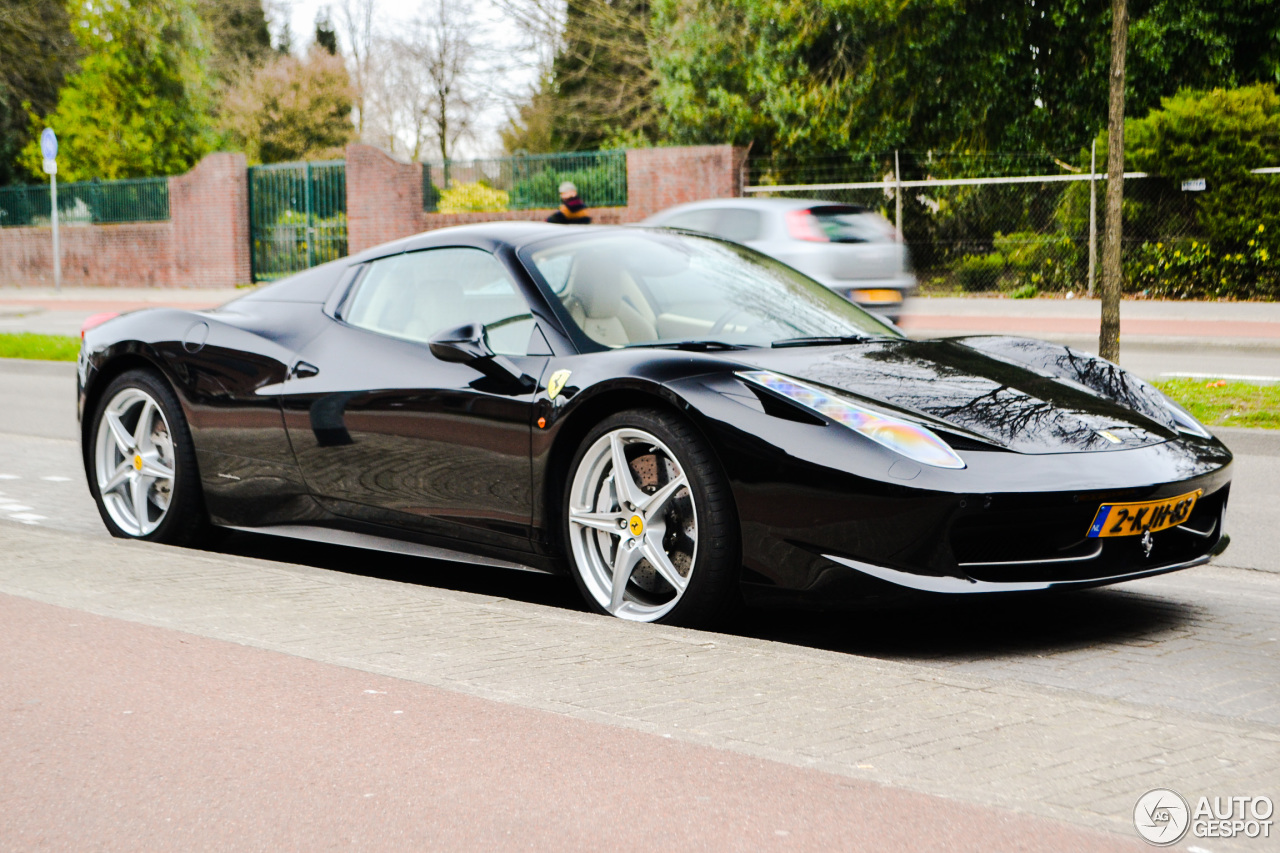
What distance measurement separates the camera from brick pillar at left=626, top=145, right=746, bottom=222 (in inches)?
1008

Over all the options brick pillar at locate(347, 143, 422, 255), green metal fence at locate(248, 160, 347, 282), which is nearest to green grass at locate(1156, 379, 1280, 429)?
brick pillar at locate(347, 143, 422, 255)

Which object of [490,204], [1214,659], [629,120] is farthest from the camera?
[629,120]

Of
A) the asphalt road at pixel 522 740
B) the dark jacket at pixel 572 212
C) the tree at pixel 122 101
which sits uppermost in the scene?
the tree at pixel 122 101

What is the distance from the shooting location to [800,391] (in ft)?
13.6

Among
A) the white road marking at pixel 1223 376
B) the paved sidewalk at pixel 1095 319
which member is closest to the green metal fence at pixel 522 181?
the paved sidewalk at pixel 1095 319

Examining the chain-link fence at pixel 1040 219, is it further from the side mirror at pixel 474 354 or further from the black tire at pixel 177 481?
the side mirror at pixel 474 354

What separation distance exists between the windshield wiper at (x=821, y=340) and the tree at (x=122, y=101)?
3342 centimetres

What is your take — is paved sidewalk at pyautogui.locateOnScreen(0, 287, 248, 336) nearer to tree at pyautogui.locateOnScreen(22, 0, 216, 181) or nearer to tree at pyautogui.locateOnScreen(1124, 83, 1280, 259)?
tree at pyautogui.locateOnScreen(22, 0, 216, 181)

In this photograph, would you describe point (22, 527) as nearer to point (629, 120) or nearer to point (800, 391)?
point (800, 391)

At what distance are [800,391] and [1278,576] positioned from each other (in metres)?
2.40

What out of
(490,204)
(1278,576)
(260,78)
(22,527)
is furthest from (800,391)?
(260,78)

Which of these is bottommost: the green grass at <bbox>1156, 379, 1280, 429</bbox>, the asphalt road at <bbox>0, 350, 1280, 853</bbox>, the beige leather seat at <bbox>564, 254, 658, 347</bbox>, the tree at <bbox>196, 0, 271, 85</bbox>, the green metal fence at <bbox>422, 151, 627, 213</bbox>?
the asphalt road at <bbox>0, 350, 1280, 853</bbox>

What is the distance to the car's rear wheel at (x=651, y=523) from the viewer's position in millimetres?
4094

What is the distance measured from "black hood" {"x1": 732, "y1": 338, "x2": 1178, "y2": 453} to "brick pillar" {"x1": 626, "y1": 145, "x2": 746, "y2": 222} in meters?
21.0
